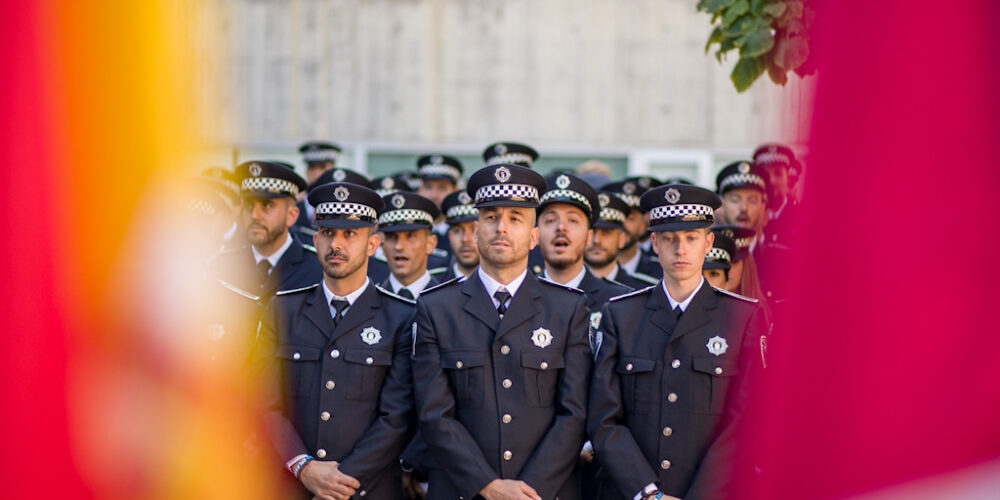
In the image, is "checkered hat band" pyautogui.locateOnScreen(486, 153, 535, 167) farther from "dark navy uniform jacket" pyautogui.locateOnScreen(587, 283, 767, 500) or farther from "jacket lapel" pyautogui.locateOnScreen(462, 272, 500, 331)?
"dark navy uniform jacket" pyautogui.locateOnScreen(587, 283, 767, 500)

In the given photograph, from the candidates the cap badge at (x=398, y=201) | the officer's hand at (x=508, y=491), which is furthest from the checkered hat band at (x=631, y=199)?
the officer's hand at (x=508, y=491)

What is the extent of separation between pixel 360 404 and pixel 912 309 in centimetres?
338

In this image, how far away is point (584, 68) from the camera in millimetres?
14383

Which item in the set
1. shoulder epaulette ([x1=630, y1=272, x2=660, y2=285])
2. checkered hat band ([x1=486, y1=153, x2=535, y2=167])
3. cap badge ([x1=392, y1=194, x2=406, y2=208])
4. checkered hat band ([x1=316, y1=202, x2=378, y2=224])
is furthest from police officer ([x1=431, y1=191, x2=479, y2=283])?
checkered hat band ([x1=316, y1=202, x2=378, y2=224])

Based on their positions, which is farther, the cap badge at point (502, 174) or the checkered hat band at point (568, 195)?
the checkered hat band at point (568, 195)

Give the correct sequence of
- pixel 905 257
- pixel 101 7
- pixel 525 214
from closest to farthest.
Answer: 1. pixel 905 257
2. pixel 101 7
3. pixel 525 214

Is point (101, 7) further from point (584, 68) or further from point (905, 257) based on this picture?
point (584, 68)

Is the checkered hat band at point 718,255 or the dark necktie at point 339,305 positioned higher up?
the checkered hat band at point 718,255

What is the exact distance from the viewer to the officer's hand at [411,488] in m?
5.08

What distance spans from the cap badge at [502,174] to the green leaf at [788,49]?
126 cm

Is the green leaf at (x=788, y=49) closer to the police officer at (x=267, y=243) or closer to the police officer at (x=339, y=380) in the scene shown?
the police officer at (x=339, y=380)

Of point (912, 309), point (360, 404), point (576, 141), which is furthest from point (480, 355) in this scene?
point (576, 141)

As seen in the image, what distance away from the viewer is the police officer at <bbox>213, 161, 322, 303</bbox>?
20.5 ft

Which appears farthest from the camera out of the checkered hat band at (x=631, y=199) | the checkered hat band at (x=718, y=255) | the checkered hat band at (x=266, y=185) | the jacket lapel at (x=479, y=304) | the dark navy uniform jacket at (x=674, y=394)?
the checkered hat band at (x=631, y=199)
